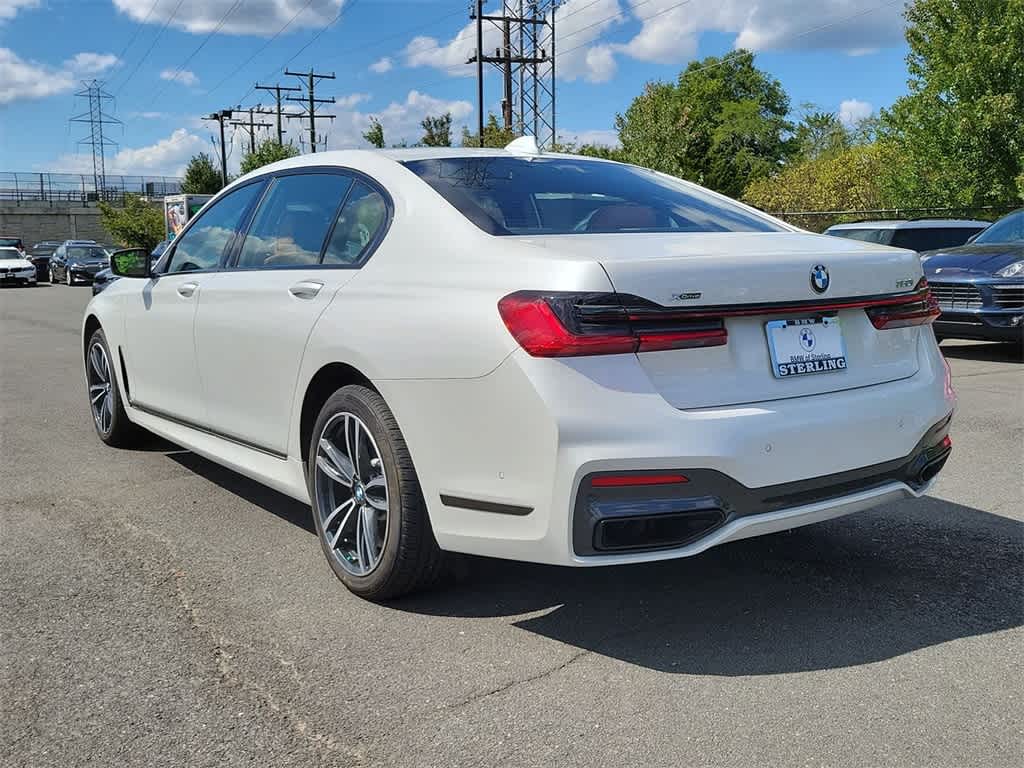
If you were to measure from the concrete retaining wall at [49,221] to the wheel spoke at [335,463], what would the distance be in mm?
83561

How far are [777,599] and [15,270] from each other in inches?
1371

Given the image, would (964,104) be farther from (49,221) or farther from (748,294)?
(49,221)

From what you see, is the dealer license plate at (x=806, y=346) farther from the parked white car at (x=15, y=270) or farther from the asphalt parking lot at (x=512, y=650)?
the parked white car at (x=15, y=270)

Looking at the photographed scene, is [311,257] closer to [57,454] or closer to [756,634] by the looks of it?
[756,634]

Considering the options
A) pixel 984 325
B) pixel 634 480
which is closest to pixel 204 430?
pixel 634 480

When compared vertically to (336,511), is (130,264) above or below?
above

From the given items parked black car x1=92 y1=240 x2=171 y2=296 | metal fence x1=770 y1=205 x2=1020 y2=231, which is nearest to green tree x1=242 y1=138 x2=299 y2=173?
metal fence x1=770 y1=205 x2=1020 y2=231

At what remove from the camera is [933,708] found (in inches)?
108

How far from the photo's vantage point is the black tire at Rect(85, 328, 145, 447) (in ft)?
19.5

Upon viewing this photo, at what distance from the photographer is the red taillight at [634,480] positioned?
2852 millimetres

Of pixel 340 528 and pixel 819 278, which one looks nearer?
pixel 819 278

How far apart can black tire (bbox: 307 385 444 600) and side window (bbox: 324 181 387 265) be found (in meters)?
0.55

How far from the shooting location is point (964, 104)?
1030 inches

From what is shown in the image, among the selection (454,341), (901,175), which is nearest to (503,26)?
(901,175)
